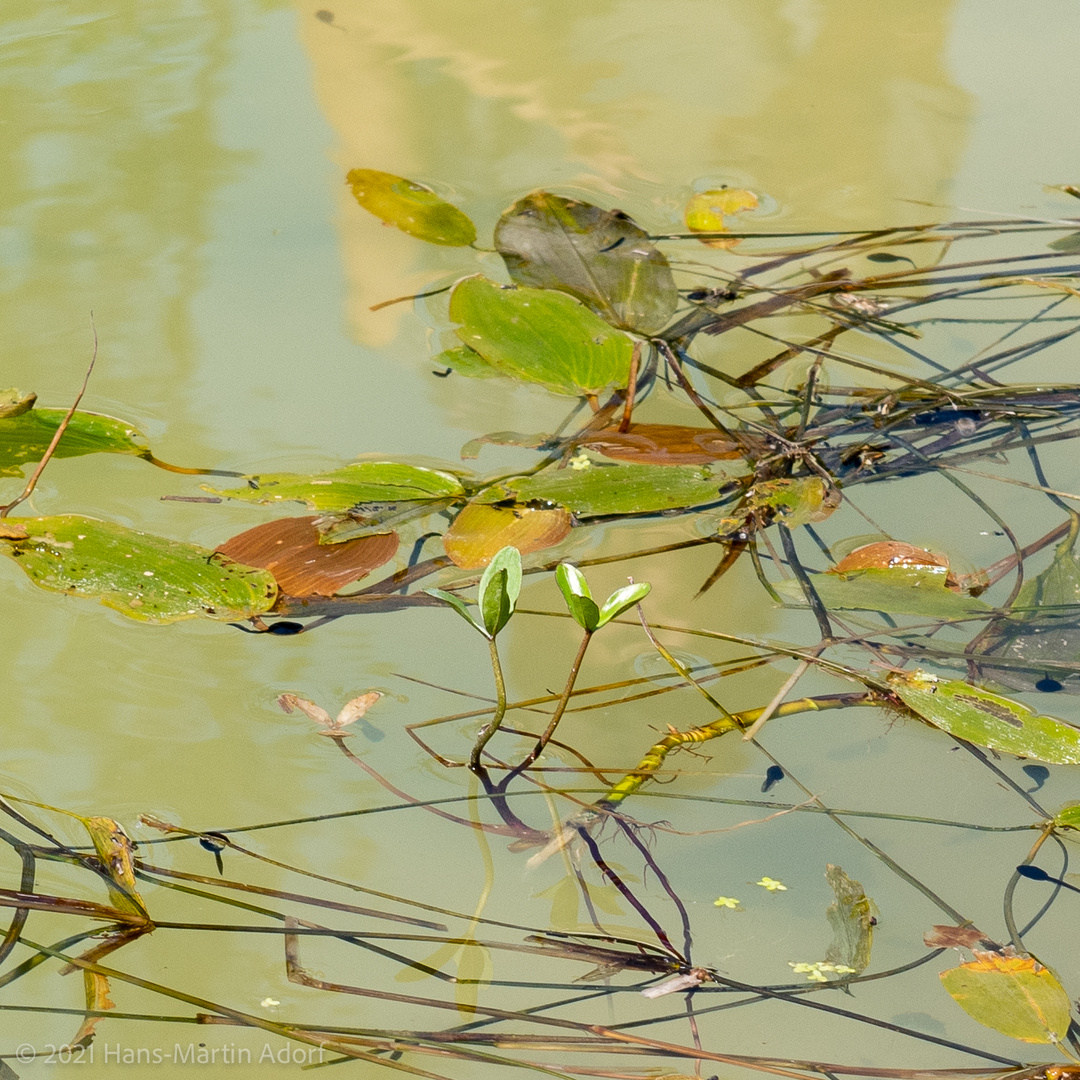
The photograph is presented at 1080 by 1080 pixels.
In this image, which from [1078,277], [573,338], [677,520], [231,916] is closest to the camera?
[231,916]

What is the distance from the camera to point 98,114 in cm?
163

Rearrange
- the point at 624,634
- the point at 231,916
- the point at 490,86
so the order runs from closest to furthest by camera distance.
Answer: the point at 231,916 < the point at 624,634 < the point at 490,86

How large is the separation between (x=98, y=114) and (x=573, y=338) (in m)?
0.96

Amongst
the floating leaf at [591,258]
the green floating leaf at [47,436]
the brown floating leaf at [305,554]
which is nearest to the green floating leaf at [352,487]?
the brown floating leaf at [305,554]

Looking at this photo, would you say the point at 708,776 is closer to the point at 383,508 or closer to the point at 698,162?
the point at 383,508

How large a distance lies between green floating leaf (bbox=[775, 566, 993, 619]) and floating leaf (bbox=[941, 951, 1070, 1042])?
0.32 meters

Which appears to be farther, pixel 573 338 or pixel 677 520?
pixel 573 338

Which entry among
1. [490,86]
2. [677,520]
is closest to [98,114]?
[490,86]

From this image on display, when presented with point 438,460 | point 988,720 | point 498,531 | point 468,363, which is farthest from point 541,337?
point 988,720

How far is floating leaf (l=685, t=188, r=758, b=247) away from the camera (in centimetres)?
146

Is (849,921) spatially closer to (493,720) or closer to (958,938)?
(958,938)

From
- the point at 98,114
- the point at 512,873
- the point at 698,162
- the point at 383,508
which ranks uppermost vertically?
the point at 98,114

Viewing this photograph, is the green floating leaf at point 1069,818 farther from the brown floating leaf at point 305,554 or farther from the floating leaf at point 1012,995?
the brown floating leaf at point 305,554

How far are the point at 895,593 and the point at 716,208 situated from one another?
0.74m
